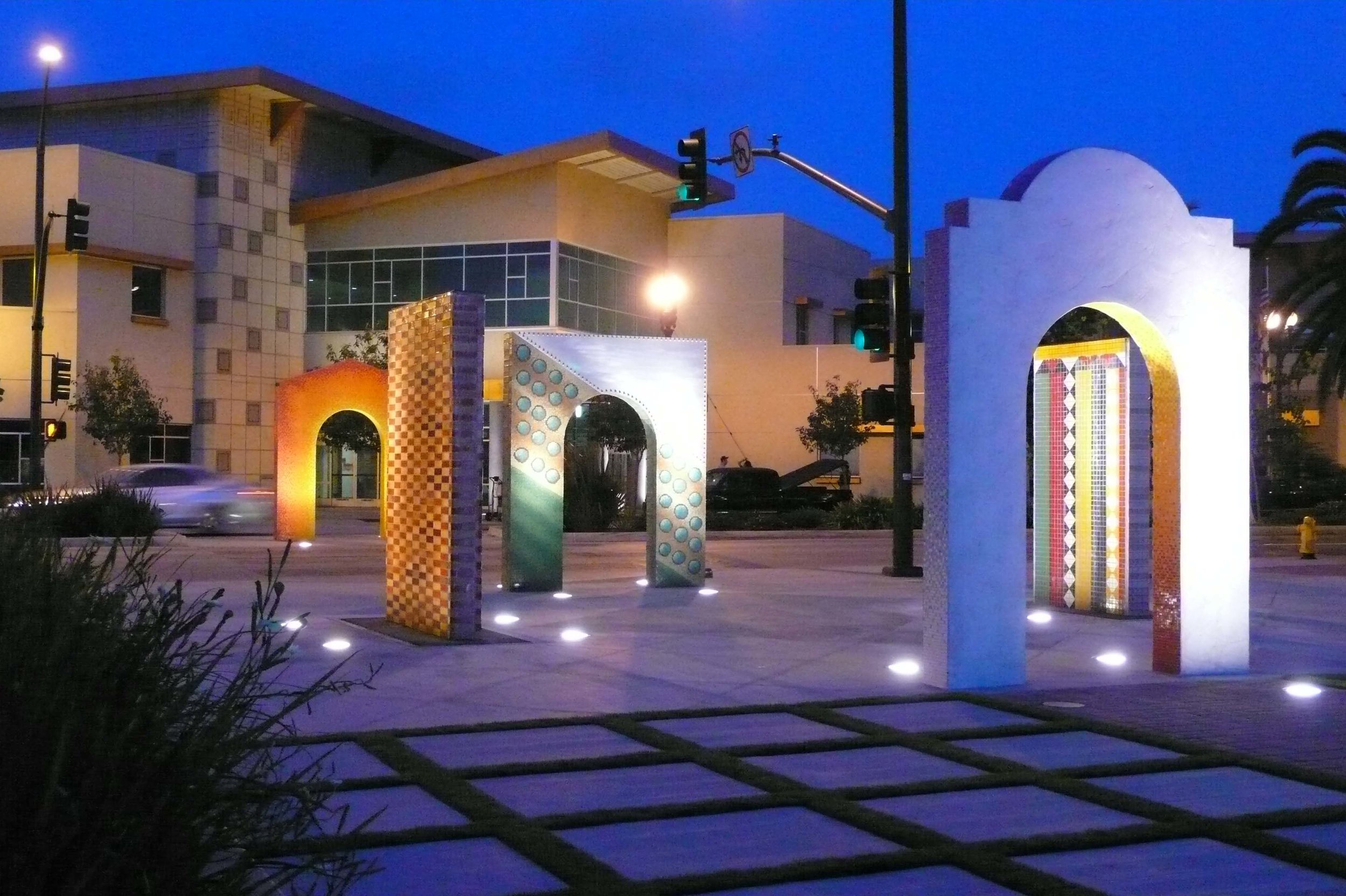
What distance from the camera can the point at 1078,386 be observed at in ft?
54.6

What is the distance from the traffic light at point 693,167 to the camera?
2042 centimetres

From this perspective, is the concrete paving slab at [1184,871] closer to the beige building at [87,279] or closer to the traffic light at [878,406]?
the traffic light at [878,406]

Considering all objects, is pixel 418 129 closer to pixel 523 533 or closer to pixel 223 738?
pixel 523 533

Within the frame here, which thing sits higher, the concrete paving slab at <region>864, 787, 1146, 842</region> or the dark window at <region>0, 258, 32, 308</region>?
the dark window at <region>0, 258, 32, 308</region>

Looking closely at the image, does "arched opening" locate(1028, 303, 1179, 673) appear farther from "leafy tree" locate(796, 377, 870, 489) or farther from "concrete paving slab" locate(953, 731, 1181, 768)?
"leafy tree" locate(796, 377, 870, 489)

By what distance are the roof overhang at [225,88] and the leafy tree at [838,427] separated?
18881mm

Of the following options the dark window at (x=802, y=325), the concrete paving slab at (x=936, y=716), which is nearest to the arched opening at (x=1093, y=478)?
the concrete paving slab at (x=936, y=716)

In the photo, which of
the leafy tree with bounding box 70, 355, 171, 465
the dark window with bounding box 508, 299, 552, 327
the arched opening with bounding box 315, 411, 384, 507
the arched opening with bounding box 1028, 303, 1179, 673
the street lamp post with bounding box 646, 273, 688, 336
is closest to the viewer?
the arched opening with bounding box 1028, 303, 1179, 673

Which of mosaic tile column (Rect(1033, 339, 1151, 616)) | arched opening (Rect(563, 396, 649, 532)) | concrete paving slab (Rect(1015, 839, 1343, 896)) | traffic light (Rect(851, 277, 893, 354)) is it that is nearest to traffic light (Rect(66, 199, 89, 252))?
arched opening (Rect(563, 396, 649, 532))

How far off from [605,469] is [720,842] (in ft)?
97.1

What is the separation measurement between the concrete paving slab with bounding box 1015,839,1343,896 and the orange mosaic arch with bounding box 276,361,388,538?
23822 millimetres

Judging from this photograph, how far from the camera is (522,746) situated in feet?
28.2

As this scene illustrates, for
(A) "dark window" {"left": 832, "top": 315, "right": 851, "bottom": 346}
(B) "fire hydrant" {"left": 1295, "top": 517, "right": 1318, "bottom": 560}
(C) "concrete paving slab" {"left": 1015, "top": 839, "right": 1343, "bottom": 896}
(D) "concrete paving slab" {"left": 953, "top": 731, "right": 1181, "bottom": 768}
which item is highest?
(A) "dark window" {"left": 832, "top": 315, "right": 851, "bottom": 346}

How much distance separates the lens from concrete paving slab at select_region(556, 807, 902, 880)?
20.3 ft
